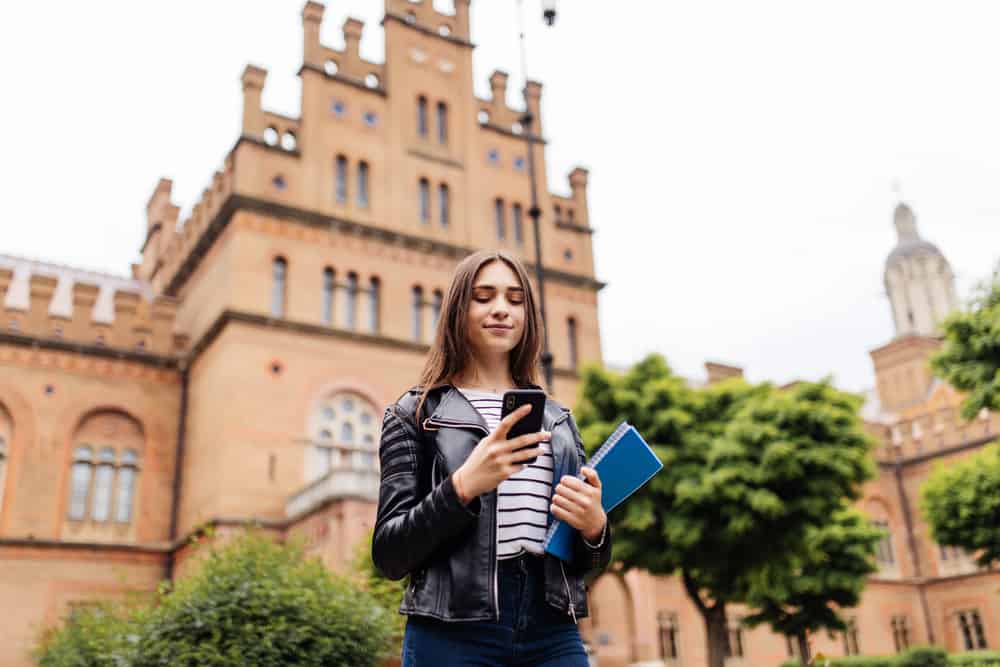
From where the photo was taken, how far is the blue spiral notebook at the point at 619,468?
2551 mm

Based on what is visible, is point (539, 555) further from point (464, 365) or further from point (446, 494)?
point (464, 365)

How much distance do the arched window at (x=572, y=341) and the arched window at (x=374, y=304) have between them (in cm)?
676

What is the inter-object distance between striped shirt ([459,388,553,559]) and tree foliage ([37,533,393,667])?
6.64 m

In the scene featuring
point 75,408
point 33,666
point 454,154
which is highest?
point 454,154

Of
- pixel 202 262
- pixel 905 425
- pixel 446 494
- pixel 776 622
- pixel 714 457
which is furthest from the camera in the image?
pixel 905 425

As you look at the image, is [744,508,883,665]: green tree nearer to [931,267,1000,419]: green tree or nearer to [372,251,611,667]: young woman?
[931,267,1000,419]: green tree

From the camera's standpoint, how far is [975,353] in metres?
17.5

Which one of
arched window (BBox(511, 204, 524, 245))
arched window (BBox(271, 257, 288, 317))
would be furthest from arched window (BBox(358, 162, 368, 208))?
arched window (BBox(511, 204, 524, 245))

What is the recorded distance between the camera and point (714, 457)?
19.7 meters

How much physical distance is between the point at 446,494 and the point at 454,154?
28.1 m

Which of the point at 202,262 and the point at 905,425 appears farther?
the point at 905,425

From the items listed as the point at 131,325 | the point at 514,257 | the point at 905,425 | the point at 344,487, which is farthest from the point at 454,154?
the point at 514,257

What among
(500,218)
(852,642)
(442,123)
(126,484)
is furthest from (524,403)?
(852,642)

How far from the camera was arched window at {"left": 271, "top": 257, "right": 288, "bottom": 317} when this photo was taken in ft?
82.8
